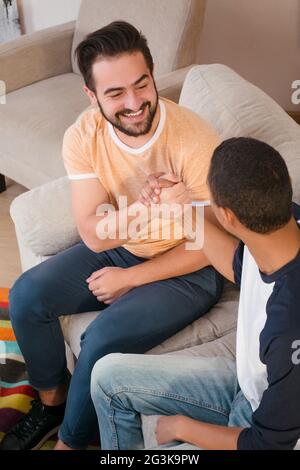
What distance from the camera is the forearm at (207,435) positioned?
1.08 metres

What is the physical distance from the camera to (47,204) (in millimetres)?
1711

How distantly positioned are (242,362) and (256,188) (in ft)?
1.18

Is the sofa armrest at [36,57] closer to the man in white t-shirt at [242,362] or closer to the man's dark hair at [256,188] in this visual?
the man in white t-shirt at [242,362]

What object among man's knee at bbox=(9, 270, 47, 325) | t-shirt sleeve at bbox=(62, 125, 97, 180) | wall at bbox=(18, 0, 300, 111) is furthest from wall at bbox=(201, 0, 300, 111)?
man's knee at bbox=(9, 270, 47, 325)

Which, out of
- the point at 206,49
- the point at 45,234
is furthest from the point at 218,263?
the point at 206,49

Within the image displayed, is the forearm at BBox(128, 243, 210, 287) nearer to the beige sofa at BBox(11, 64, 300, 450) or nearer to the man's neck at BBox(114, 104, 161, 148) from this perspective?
the beige sofa at BBox(11, 64, 300, 450)

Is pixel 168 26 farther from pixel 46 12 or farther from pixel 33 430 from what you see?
pixel 33 430

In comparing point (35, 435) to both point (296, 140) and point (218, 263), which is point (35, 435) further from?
point (296, 140)

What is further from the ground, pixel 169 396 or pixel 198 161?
pixel 198 161

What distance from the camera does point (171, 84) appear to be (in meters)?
2.16

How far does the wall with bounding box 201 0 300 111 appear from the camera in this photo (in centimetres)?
277

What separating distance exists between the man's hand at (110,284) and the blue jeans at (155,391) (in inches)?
9.3

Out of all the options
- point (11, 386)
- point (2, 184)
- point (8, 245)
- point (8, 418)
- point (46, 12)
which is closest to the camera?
point (8, 418)

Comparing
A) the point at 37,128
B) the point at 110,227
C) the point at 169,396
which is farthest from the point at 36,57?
the point at 169,396
